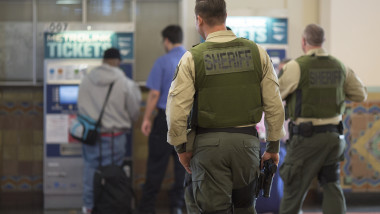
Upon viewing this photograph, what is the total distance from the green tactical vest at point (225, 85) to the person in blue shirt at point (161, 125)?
2575 mm

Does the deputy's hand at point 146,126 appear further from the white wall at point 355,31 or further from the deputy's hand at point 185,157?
the deputy's hand at point 185,157

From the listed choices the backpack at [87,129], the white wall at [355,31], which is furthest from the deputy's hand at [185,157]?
the white wall at [355,31]

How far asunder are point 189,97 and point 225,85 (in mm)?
204

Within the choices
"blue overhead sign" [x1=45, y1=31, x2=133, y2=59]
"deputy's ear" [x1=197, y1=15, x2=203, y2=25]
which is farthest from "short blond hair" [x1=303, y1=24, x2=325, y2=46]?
"blue overhead sign" [x1=45, y1=31, x2=133, y2=59]

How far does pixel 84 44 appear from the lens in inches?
267

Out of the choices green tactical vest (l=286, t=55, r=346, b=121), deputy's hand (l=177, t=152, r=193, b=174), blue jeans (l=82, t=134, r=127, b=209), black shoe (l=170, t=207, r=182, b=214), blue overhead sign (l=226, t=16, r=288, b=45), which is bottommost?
black shoe (l=170, t=207, r=182, b=214)

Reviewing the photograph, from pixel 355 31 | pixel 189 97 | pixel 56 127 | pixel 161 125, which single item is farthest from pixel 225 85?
pixel 355 31

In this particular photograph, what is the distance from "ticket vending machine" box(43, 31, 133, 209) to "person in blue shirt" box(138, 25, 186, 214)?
2.04 feet

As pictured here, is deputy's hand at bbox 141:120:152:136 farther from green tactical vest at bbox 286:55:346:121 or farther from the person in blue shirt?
green tactical vest at bbox 286:55:346:121

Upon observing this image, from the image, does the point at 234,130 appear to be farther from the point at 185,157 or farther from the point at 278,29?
the point at 278,29

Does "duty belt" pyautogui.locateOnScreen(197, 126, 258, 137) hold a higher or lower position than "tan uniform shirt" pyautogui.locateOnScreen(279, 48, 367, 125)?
lower

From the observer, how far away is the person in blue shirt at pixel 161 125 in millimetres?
6074

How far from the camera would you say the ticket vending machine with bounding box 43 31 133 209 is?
22.0 feet

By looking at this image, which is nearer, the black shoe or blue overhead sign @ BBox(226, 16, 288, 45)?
the black shoe
